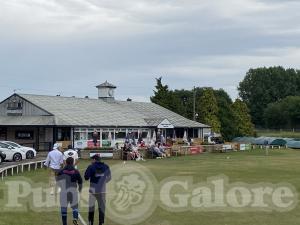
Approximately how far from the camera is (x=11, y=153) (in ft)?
132

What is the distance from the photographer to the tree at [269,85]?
141m

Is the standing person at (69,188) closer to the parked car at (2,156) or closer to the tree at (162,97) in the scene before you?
the parked car at (2,156)

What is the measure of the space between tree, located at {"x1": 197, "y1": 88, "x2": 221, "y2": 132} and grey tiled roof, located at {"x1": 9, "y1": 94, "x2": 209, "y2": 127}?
23.2ft

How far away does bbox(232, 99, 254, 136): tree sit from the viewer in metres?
82.8

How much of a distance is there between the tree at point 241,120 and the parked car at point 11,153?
46069 millimetres

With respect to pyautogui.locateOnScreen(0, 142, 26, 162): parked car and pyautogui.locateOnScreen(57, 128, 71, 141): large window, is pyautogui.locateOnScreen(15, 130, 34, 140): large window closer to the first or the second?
pyautogui.locateOnScreen(57, 128, 71, 141): large window

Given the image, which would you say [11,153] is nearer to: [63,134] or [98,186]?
[63,134]

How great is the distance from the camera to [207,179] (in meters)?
25.9

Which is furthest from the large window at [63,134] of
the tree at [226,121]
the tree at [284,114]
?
→ the tree at [284,114]

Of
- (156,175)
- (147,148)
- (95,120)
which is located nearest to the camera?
(156,175)

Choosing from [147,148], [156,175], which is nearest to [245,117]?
[147,148]

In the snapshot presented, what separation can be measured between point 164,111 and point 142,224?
59.3 meters

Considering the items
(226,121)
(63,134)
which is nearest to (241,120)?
(226,121)

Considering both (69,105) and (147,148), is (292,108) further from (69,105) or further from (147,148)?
(147,148)
